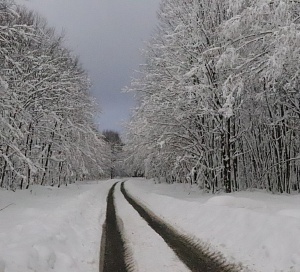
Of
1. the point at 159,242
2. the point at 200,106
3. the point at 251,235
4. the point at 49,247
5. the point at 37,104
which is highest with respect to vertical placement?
the point at 37,104

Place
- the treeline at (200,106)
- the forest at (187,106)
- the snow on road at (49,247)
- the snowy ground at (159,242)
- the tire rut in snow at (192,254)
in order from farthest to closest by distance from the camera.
→ the treeline at (200,106) → the forest at (187,106) → the tire rut in snow at (192,254) → the snowy ground at (159,242) → the snow on road at (49,247)

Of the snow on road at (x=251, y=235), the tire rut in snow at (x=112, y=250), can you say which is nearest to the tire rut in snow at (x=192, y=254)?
the snow on road at (x=251, y=235)

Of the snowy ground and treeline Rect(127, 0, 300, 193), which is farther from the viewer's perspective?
treeline Rect(127, 0, 300, 193)

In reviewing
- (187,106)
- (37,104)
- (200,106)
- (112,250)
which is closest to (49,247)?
(112,250)

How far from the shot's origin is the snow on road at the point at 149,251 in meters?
6.78

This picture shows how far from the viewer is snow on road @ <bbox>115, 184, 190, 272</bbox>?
678 centimetres

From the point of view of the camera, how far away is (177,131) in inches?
868

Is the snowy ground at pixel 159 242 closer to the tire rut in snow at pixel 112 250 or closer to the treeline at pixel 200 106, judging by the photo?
the tire rut in snow at pixel 112 250

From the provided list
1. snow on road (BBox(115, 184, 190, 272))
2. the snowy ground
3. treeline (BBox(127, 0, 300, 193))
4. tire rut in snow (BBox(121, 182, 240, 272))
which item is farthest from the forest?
tire rut in snow (BBox(121, 182, 240, 272))

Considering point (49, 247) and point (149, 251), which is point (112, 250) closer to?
point (149, 251)

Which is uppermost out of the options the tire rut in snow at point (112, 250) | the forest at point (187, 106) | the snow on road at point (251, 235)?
the forest at point (187, 106)

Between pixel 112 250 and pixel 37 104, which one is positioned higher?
pixel 37 104

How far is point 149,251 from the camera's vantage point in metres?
8.13

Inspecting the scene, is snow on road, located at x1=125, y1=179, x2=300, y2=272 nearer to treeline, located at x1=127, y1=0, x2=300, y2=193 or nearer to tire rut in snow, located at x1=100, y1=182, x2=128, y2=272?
→ tire rut in snow, located at x1=100, y1=182, x2=128, y2=272
